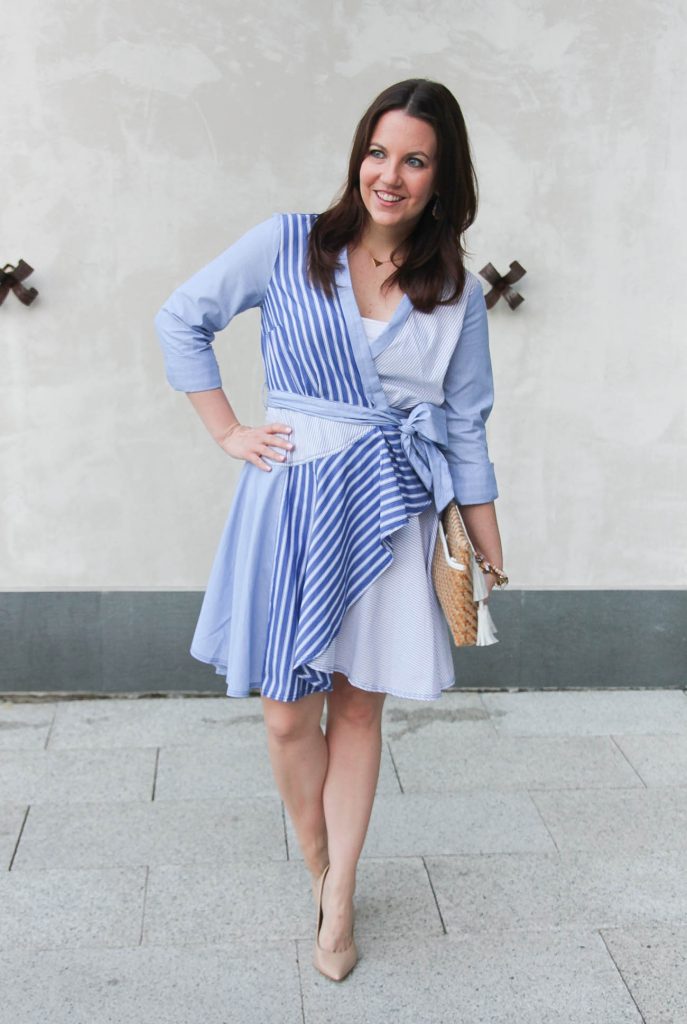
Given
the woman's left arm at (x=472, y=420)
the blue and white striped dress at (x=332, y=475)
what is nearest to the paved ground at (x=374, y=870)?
the blue and white striped dress at (x=332, y=475)

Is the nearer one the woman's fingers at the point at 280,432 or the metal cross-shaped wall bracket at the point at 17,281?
the woman's fingers at the point at 280,432

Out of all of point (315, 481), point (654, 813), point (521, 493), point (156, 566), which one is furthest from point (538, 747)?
point (315, 481)

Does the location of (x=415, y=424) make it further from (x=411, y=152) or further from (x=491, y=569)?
(x=411, y=152)

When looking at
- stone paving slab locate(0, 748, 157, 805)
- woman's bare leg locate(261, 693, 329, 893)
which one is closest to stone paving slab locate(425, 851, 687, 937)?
woman's bare leg locate(261, 693, 329, 893)

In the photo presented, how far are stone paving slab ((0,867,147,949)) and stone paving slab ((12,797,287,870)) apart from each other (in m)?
0.06

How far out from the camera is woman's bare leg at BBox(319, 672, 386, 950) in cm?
264

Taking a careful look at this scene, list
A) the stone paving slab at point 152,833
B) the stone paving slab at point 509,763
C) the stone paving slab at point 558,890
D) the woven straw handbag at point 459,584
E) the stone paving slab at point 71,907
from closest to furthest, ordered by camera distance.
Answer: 1. the woven straw handbag at point 459,584
2. the stone paving slab at point 71,907
3. the stone paving slab at point 558,890
4. the stone paving slab at point 152,833
5. the stone paving slab at point 509,763

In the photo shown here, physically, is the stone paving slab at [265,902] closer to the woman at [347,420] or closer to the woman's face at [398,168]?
the woman at [347,420]

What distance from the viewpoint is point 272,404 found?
2.59 m

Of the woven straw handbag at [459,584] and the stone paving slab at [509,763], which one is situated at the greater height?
the woven straw handbag at [459,584]

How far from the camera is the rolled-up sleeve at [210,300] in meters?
2.47

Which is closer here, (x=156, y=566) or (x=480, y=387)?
(x=480, y=387)

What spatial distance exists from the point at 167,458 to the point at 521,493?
1.15 meters

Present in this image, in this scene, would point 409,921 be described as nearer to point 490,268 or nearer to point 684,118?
point 490,268
